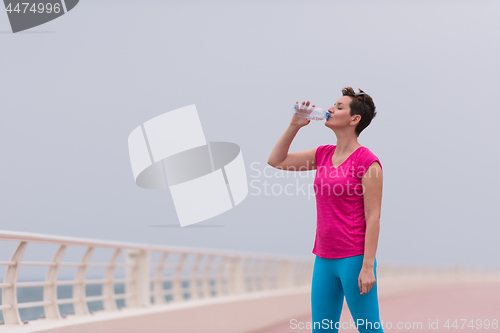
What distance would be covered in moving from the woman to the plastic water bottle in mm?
35

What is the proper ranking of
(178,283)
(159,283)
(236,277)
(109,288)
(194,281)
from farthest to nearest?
(236,277) < (194,281) < (178,283) < (159,283) < (109,288)

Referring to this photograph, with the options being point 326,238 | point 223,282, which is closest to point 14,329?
point 326,238

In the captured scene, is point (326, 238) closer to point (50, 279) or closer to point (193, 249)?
point (50, 279)

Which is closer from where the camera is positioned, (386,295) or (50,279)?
(50,279)

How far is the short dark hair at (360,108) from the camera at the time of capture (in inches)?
141

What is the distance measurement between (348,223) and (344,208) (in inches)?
3.2

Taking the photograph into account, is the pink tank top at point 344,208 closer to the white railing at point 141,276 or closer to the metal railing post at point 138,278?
the white railing at point 141,276

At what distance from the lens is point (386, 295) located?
70.5ft

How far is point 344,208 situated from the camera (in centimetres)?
342

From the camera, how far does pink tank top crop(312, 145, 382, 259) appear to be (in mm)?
3391

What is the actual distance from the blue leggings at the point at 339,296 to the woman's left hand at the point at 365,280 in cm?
5

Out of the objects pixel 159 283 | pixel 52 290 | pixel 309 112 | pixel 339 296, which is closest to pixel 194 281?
pixel 159 283

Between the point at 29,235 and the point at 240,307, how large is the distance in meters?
5.12

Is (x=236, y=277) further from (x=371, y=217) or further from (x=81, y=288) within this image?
(x=371, y=217)
